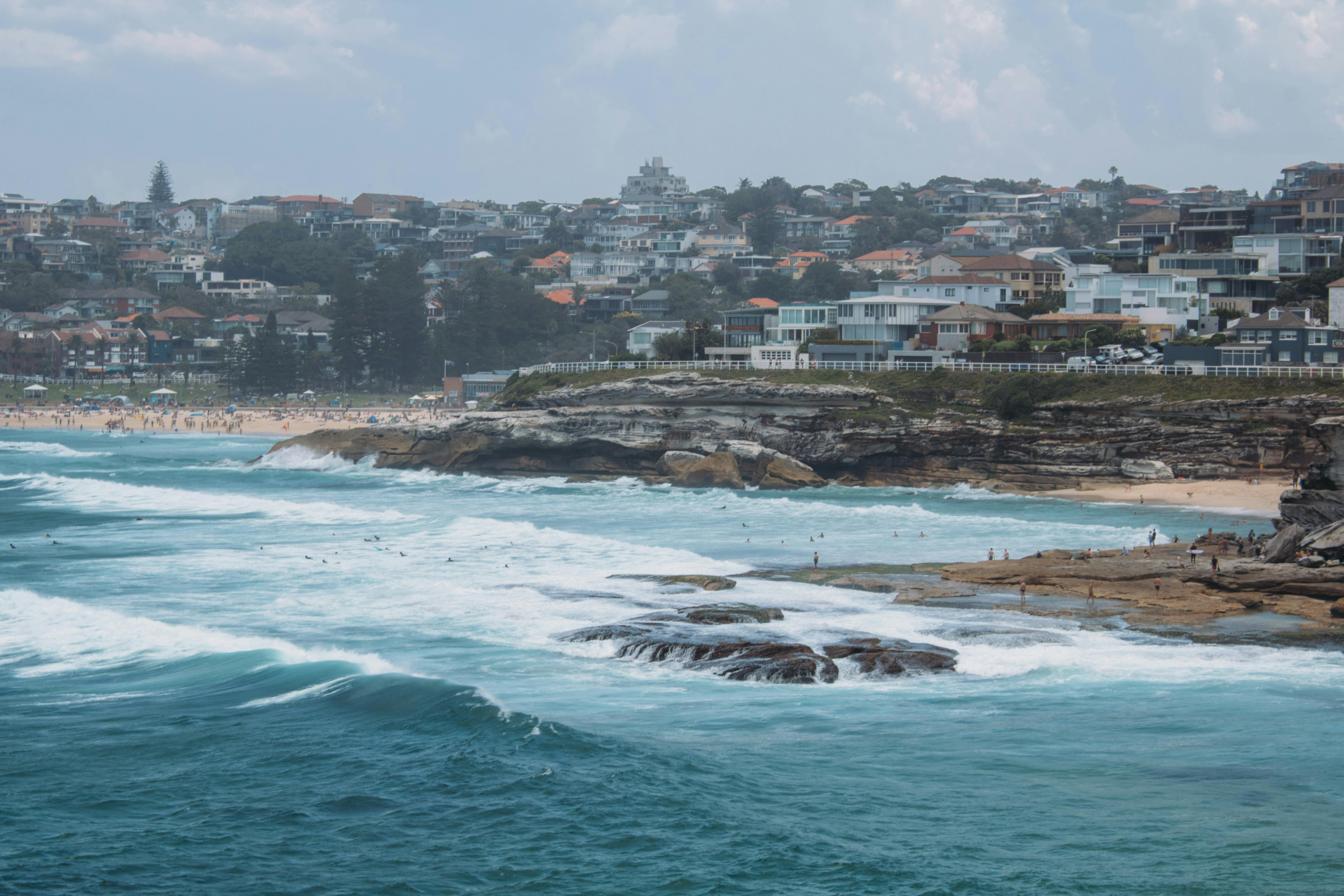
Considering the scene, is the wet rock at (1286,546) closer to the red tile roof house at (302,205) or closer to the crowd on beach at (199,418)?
the crowd on beach at (199,418)

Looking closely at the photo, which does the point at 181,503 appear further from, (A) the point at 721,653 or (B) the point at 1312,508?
(B) the point at 1312,508

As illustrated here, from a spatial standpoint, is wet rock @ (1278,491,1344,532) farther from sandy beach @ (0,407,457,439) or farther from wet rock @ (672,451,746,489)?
sandy beach @ (0,407,457,439)

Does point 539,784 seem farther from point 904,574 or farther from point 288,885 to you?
point 904,574

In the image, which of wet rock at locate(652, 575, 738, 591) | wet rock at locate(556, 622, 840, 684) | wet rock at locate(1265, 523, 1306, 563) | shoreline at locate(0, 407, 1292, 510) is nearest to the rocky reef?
wet rock at locate(556, 622, 840, 684)

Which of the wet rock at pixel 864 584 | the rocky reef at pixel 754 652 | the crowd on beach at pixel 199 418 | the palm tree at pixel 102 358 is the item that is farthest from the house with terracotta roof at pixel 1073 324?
the palm tree at pixel 102 358

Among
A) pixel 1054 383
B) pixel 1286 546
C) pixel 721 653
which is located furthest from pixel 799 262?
pixel 721 653

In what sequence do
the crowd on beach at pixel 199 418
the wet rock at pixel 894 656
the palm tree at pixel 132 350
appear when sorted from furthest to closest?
the palm tree at pixel 132 350, the crowd on beach at pixel 199 418, the wet rock at pixel 894 656
